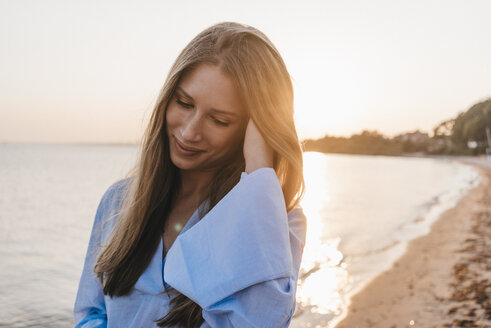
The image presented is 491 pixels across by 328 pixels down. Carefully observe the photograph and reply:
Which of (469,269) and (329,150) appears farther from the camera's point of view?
(329,150)

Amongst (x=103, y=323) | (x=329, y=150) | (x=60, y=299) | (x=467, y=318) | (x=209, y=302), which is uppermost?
(x=209, y=302)

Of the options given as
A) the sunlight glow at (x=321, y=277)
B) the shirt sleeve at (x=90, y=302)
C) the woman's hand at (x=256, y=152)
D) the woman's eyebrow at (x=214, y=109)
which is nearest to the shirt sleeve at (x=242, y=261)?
the woman's hand at (x=256, y=152)

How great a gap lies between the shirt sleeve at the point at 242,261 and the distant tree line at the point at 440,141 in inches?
1808

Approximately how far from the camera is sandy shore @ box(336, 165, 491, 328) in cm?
479

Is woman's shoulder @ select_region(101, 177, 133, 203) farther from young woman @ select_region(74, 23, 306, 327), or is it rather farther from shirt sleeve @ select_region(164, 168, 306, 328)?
shirt sleeve @ select_region(164, 168, 306, 328)

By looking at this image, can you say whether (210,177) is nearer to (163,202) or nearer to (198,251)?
(163,202)

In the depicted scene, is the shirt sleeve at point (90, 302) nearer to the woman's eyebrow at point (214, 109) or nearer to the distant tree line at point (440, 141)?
the woman's eyebrow at point (214, 109)

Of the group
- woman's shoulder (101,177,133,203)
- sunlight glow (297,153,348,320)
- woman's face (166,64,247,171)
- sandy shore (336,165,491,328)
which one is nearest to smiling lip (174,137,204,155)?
woman's face (166,64,247,171)

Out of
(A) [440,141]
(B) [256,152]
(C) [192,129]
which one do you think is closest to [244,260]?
(B) [256,152]

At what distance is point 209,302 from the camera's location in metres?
1.12

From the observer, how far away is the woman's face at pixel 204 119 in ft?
4.80

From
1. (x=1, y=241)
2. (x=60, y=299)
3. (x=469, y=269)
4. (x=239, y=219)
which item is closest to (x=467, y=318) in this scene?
(x=469, y=269)

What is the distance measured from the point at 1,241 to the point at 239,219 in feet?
38.6

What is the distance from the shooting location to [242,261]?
113 centimetres
